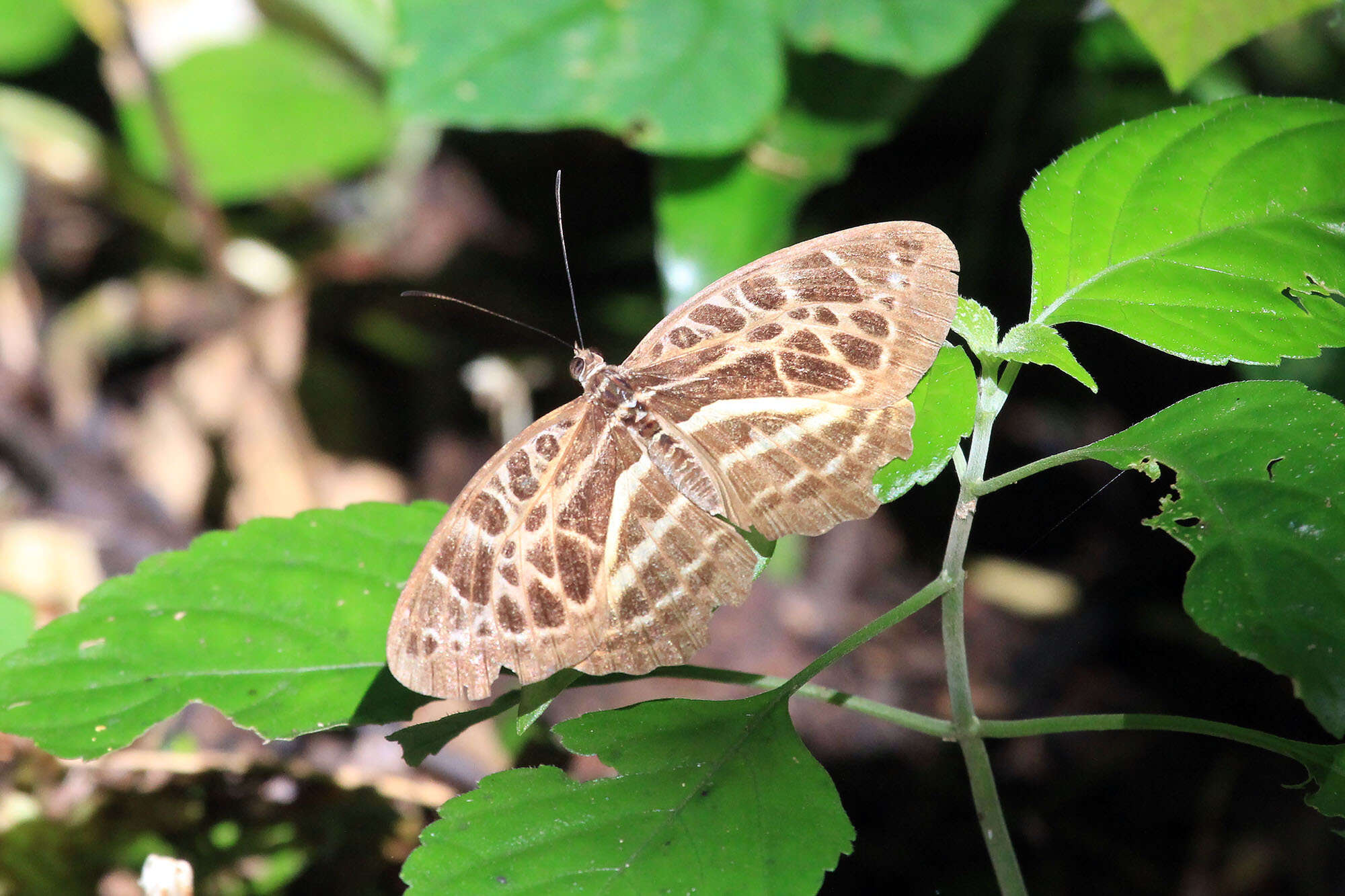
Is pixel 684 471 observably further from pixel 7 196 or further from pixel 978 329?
pixel 7 196

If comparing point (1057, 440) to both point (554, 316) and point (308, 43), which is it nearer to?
point (554, 316)

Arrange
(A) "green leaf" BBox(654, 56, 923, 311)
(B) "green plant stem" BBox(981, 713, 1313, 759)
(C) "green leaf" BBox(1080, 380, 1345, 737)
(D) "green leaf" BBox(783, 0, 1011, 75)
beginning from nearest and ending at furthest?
(C) "green leaf" BBox(1080, 380, 1345, 737) < (B) "green plant stem" BBox(981, 713, 1313, 759) < (D) "green leaf" BBox(783, 0, 1011, 75) < (A) "green leaf" BBox(654, 56, 923, 311)

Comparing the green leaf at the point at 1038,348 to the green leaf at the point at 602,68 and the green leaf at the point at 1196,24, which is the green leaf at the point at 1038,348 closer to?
the green leaf at the point at 1196,24

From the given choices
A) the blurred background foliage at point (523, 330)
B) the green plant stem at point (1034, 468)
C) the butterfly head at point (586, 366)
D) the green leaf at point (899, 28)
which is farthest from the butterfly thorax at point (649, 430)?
the green leaf at point (899, 28)

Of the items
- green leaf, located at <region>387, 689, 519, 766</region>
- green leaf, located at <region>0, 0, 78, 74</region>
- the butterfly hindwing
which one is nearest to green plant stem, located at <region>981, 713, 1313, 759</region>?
the butterfly hindwing

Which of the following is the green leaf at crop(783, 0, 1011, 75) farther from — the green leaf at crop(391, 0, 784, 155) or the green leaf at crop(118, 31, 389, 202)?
the green leaf at crop(118, 31, 389, 202)

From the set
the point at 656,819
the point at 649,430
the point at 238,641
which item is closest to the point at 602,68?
the point at 649,430

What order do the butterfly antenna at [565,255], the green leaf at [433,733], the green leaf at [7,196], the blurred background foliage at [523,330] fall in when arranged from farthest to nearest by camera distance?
the green leaf at [7,196], the blurred background foliage at [523,330], the butterfly antenna at [565,255], the green leaf at [433,733]
